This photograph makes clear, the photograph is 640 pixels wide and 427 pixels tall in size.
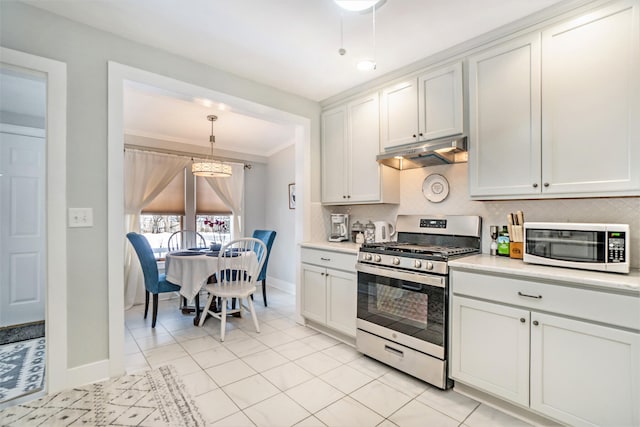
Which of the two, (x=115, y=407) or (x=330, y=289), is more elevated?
(x=330, y=289)

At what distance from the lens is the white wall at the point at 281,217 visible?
4922mm

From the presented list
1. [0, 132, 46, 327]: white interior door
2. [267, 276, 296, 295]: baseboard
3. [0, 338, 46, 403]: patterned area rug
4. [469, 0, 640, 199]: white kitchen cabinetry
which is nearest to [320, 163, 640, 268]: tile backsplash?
[469, 0, 640, 199]: white kitchen cabinetry

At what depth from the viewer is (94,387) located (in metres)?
2.10

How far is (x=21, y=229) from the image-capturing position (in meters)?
3.41

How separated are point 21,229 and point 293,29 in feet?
12.0

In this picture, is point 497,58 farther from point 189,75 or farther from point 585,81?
point 189,75

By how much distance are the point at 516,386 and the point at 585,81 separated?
1.83 metres

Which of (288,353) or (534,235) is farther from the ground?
(534,235)

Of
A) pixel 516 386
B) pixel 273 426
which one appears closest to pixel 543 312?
pixel 516 386

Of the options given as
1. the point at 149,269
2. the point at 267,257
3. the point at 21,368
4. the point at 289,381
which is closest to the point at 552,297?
the point at 289,381

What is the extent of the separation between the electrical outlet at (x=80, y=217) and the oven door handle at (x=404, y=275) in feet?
6.66

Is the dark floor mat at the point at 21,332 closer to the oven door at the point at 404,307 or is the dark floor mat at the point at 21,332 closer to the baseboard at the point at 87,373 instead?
the baseboard at the point at 87,373

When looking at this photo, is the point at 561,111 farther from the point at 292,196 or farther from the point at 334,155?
the point at 292,196

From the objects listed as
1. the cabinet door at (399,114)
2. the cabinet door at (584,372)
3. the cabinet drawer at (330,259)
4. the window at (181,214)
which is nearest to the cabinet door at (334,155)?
the cabinet door at (399,114)
